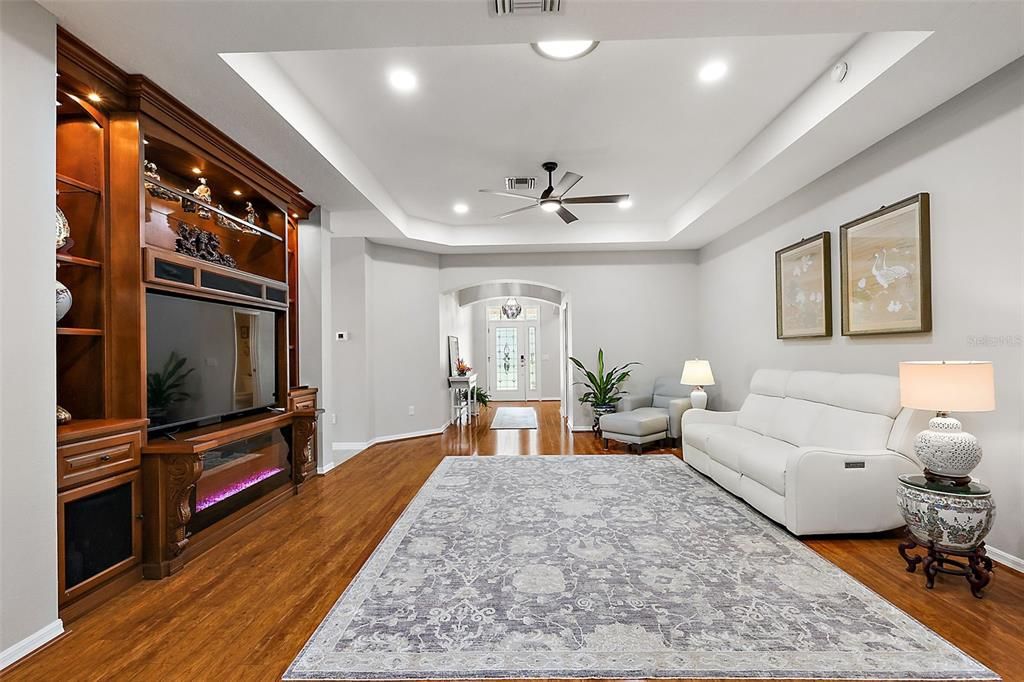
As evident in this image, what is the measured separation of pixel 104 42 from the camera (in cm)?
231

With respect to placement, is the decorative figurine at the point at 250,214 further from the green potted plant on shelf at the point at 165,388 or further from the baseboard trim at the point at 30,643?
the baseboard trim at the point at 30,643

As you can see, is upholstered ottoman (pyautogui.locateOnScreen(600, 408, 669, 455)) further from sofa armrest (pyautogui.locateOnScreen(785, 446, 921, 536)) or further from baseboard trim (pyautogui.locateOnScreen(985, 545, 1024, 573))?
baseboard trim (pyautogui.locateOnScreen(985, 545, 1024, 573))

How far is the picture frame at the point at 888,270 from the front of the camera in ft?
10.2

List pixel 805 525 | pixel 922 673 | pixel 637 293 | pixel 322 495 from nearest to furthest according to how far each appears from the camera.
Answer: pixel 922 673 → pixel 805 525 → pixel 322 495 → pixel 637 293

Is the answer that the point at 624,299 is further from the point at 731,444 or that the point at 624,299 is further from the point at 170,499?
the point at 170,499

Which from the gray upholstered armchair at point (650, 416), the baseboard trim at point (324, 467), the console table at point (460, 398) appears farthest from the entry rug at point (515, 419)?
the baseboard trim at point (324, 467)

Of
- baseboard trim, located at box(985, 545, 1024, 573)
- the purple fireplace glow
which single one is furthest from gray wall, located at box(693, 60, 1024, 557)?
the purple fireplace glow

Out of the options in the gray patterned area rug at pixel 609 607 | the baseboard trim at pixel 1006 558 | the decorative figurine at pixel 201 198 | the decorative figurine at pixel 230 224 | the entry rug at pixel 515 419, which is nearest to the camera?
the gray patterned area rug at pixel 609 607

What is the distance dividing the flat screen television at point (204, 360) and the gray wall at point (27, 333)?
71 centimetres

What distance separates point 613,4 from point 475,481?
12.3ft

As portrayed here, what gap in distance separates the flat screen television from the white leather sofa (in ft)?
12.3

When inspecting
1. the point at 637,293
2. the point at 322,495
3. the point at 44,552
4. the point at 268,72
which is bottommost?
the point at 322,495

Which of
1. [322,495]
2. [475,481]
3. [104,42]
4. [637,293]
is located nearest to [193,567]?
[322,495]

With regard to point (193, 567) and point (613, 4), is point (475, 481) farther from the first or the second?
point (613, 4)
